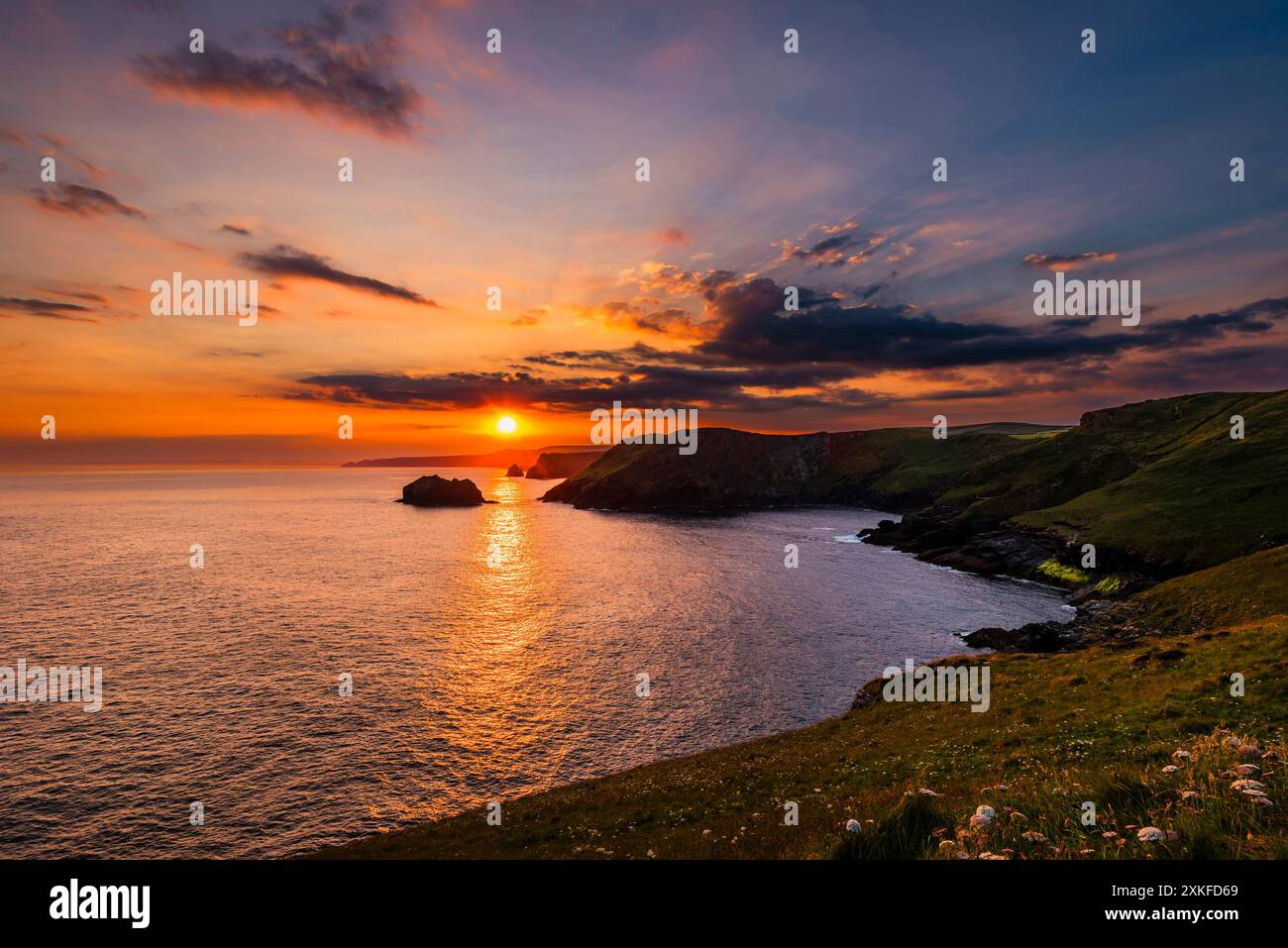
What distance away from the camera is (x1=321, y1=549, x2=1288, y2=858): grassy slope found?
363 inches

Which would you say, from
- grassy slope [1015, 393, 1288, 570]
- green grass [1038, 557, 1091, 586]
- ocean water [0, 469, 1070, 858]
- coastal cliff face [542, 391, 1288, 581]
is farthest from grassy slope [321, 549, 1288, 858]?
coastal cliff face [542, 391, 1288, 581]

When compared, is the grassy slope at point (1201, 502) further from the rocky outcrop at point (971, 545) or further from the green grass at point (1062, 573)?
the green grass at point (1062, 573)

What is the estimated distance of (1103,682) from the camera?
30.8 metres

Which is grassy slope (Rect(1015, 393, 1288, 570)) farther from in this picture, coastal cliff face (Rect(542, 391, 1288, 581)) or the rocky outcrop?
the rocky outcrop

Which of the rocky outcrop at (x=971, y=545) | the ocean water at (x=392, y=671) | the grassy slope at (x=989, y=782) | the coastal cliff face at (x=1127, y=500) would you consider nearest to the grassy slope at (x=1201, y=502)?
the coastal cliff face at (x=1127, y=500)


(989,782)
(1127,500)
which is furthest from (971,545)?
(989,782)

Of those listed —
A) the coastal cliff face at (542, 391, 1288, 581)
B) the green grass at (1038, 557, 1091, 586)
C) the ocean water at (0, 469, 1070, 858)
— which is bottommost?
the ocean water at (0, 469, 1070, 858)

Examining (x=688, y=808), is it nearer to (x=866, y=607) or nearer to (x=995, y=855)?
(x=995, y=855)

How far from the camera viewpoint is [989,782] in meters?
19.5

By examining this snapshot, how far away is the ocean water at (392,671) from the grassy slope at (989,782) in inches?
296

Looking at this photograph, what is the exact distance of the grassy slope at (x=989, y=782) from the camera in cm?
922

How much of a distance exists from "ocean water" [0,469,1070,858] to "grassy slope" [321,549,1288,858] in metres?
7.52
